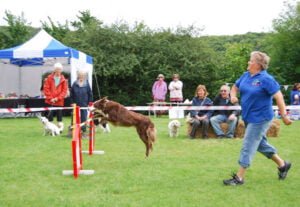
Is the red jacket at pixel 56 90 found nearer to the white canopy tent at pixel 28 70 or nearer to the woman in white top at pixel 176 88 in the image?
the white canopy tent at pixel 28 70

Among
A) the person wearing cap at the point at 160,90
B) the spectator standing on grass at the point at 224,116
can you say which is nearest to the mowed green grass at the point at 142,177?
the spectator standing on grass at the point at 224,116

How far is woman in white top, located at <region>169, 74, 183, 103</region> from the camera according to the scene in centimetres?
1667

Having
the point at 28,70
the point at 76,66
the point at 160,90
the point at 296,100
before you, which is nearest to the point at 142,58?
the point at 160,90

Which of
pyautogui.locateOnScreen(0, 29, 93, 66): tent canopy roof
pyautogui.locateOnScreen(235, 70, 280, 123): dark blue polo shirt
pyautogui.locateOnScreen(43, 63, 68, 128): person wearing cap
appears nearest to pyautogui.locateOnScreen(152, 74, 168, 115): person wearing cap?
pyautogui.locateOnScreen(0, 29, 93, 66): tent canopy roof

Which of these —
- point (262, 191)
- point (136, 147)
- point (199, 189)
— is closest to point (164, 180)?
point (199, 189)

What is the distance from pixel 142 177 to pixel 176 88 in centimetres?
1109

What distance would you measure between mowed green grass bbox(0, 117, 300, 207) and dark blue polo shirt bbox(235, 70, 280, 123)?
85cm

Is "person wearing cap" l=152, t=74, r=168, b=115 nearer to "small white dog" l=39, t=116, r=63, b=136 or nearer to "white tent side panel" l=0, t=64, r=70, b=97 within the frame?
"white tent side panel" l=0, t=64, r=70, b=97

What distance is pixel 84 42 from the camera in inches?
773

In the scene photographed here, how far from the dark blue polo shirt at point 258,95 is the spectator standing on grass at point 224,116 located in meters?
4.66

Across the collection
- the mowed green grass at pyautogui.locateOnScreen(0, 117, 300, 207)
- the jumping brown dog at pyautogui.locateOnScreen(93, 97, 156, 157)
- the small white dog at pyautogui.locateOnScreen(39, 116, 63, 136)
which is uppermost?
the jumping brown dog at pyautogui.locateOnScreen(93, 97, 156, 157)

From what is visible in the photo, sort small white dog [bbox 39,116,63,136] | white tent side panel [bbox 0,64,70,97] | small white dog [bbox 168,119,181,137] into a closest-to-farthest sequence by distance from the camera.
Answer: small white dog [bbox 168,119,181,137]
small white dog [bbox 39,116,63,136]
white tent side panel [bbox 0,64,70,97]

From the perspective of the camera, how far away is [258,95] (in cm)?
521

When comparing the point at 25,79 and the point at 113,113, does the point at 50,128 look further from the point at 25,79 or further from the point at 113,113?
the point at 25,79
